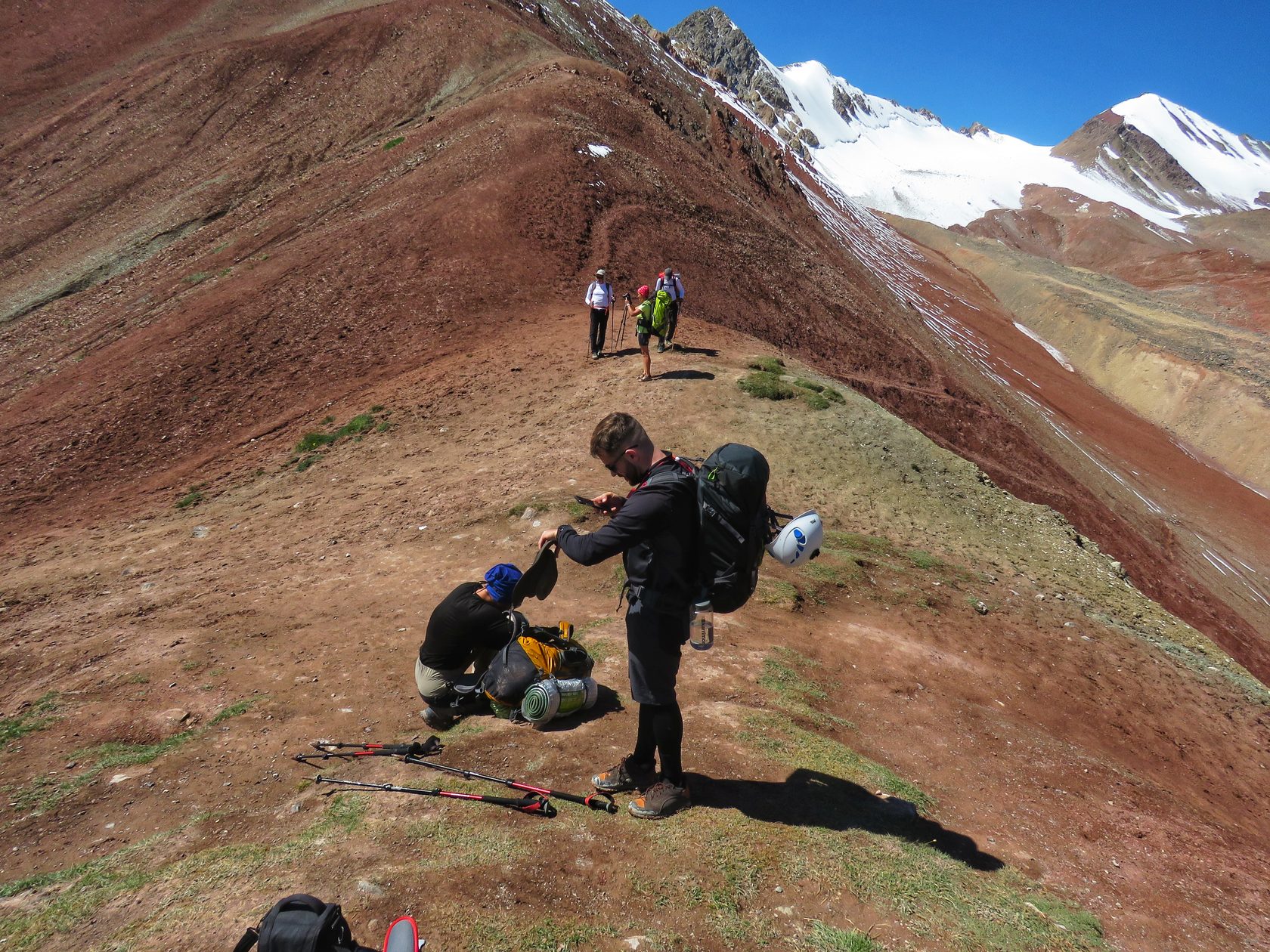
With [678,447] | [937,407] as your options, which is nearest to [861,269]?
[937,407]

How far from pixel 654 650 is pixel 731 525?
0.80 metres

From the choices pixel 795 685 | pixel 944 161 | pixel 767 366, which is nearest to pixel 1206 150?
pixel 944 161

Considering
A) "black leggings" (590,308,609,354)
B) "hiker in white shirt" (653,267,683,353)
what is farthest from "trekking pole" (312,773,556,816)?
"hiker in white shirt" (653,267,683,353)

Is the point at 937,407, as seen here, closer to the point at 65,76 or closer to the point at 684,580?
the point at 684,580

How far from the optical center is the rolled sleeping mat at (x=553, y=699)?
16.3 ft

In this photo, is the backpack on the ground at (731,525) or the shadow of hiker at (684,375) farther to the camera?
the shadow of hiker at (684,375)

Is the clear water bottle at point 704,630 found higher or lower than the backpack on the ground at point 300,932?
higher

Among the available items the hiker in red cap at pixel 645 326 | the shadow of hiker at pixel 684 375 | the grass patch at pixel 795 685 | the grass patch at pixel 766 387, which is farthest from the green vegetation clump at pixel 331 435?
the grass patch at pixel 795 685

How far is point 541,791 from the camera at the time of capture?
4.18m

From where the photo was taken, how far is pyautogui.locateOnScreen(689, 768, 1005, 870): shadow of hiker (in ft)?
13.9

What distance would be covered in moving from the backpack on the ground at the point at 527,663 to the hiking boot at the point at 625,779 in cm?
110

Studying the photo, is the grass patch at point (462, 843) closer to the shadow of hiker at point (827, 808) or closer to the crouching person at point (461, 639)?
the shadow of hiker at point (827, 808)

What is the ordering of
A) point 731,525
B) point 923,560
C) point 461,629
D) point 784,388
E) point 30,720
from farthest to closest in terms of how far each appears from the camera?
1. point 784,388
2. point 923,560
3. point 30,720
4. point 461,629
5. point 731,525

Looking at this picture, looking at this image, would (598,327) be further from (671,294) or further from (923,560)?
(923,560)
